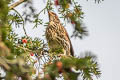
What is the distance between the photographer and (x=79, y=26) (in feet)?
5.49

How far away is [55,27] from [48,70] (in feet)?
14.0

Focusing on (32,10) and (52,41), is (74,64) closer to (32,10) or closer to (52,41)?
(32,10)

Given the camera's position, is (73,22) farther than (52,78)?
Yes

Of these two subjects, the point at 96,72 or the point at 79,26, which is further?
the point at 96,72

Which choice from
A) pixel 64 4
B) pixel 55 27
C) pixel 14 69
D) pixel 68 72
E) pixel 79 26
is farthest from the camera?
pixel 55 27

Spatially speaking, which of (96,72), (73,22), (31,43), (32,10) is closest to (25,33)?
(31,43)

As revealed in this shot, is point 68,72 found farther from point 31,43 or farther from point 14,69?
point 31,43

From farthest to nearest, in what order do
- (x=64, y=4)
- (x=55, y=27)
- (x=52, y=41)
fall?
(x=55, y=27), (x=52, y=41), (x=64, y=4)

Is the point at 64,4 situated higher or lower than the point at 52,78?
higher

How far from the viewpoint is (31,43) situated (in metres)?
3.63

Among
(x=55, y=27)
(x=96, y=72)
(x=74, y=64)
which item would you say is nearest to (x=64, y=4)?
(x=74, y=64)

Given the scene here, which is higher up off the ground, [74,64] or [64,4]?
[64,4]

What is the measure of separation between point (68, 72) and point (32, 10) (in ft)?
4.77

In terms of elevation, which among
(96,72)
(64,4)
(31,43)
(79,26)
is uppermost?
(64,4)
